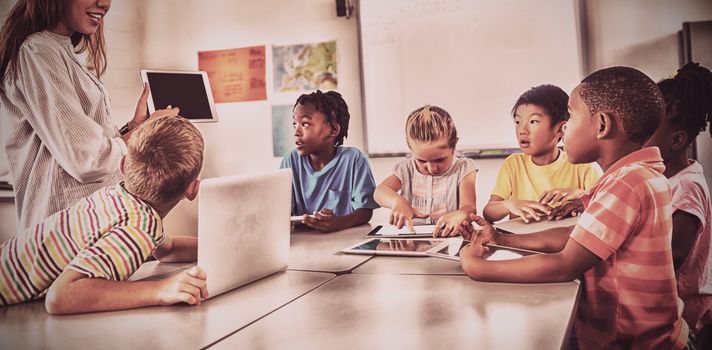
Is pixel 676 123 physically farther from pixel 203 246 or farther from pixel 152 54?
pixel 152 54

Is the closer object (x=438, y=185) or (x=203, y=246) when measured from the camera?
(x=203, y=246)

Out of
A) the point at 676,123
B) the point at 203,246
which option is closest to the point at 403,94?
the point at 676,123

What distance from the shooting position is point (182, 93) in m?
2.46

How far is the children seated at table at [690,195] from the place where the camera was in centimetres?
113

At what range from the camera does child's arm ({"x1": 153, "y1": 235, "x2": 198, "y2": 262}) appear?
3.85 feet

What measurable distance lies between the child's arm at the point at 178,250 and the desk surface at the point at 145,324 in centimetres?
31

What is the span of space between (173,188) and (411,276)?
0.47 meters

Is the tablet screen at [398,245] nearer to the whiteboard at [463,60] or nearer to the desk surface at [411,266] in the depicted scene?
the desk surface at [411,266]

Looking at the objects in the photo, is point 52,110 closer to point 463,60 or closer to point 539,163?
point 539,163

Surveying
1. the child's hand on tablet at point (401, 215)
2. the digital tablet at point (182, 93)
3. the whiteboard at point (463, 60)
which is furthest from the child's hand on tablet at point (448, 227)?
the digital tablet at point (182, 93)

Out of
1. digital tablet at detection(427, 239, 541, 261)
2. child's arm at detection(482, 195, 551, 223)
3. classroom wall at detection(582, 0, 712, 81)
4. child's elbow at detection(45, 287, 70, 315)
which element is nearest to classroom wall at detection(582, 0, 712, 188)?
classroom wall at detection(582, 0, 712, 81)

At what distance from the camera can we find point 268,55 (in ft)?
9.61

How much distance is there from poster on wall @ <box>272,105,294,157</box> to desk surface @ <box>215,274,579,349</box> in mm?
2077

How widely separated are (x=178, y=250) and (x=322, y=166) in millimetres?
1033
